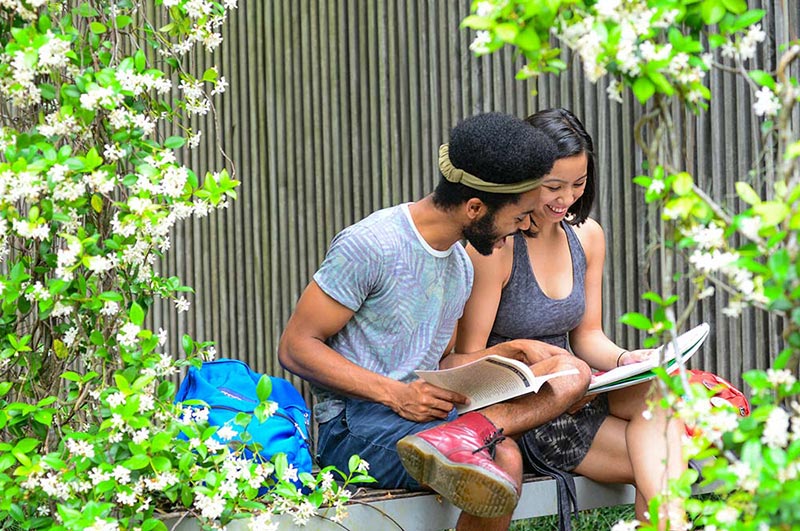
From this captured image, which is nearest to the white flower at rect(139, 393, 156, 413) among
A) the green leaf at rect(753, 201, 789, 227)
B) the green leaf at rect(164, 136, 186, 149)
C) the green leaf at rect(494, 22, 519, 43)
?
the green leaf at rect(164, 136, 186, 149)

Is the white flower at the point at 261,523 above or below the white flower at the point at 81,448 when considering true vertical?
below

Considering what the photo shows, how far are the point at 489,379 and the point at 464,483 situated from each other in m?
0.35

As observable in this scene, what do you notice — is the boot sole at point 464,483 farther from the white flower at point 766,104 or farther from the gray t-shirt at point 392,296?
the white flower at point 766,104

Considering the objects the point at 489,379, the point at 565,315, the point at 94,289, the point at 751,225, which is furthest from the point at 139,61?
the point at 565,315

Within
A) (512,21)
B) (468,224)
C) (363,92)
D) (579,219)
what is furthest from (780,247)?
(363,92)

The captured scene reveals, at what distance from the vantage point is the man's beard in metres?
2.90

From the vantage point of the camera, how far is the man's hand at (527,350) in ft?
9.59

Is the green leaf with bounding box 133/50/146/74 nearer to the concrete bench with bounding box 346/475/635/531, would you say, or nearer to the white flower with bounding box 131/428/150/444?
the white flower with bounding box 131/428/150/444

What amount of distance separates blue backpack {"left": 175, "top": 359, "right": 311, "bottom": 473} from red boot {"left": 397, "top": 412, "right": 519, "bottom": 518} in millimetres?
291

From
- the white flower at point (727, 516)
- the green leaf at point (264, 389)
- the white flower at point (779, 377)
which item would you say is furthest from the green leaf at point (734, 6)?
the green leaf at point (264, 389)

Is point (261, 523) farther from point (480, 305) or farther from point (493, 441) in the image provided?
point (480, 305)

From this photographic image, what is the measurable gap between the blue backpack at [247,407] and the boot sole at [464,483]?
302 mm

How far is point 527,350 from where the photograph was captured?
2941mm

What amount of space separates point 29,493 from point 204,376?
0.66 meters
